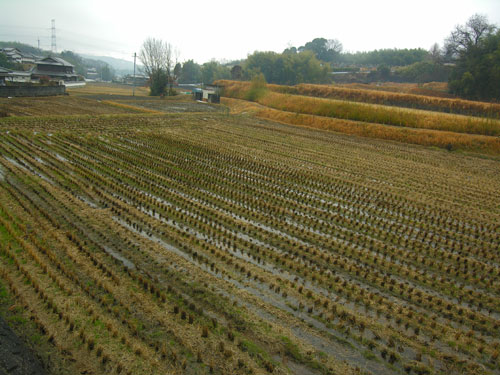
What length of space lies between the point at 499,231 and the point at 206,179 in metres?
8.20

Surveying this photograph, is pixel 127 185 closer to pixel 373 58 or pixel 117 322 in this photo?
pixel 117 322

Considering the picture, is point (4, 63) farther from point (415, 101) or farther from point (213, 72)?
point (415, 101)

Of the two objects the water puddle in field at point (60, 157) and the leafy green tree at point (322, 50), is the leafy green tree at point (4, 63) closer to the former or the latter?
the water puddle in field at point (60, 157)

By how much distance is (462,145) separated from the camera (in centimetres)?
1977

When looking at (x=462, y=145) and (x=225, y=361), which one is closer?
(x=225, y=361)

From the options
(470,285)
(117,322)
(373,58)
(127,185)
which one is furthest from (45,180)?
(373,58)

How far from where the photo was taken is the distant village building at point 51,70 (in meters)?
50.7

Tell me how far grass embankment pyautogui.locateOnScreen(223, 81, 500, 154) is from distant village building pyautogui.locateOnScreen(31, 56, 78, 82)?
37710 millimetres

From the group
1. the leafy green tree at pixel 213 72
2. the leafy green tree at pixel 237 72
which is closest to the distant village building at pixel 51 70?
the leafy green tree at pixel 237 72

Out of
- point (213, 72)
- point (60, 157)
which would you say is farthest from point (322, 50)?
point (60, 157)

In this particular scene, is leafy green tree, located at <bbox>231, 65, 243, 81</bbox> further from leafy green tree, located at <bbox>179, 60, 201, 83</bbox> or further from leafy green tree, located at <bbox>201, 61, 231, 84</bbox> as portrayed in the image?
leafy green tree, located at <bbox>179, 60, 201, 83</bbox>

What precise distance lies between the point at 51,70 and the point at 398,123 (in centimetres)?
5135

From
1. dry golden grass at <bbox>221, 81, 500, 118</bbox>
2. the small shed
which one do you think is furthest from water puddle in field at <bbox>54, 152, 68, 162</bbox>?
the small shed

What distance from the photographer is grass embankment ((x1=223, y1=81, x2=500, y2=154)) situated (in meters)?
20.1
